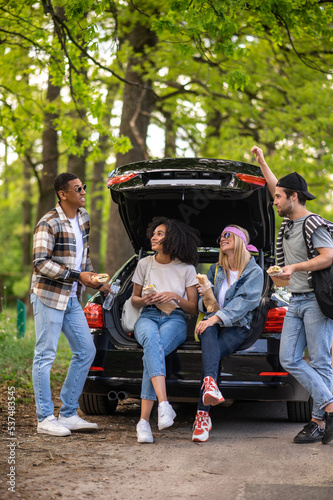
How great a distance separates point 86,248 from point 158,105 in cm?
951

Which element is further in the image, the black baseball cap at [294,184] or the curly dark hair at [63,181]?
the curly dark hair at [63,181]

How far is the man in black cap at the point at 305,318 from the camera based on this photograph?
4992mm

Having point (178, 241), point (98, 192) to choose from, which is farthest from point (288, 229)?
point (98, 192)

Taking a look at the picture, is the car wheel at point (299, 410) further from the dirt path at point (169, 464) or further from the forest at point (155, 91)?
the forest at point (155, 91)

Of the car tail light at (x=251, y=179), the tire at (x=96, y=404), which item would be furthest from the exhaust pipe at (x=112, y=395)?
the car tail light at (x=251, y=179)

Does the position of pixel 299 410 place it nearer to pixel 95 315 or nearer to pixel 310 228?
pixel 310 228

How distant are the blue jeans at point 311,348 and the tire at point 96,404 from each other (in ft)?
6.09

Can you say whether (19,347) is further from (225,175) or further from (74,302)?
(225,175)

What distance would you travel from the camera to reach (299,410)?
5824 mm

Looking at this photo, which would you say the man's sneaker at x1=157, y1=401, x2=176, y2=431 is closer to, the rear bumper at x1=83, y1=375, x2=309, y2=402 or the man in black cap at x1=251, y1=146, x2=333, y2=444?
the rear bumper at x1=83, y1=375, x2=309, y2=402

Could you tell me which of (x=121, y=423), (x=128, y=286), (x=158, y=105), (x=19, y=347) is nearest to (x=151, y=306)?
(x=128, y=286)

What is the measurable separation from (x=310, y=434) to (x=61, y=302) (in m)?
2.31

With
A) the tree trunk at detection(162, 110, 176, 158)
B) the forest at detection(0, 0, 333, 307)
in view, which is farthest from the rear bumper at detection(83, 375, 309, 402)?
the tree trunk at detection(162, 110, 176, 158)

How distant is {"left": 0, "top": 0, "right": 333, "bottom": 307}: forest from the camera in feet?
30.5
